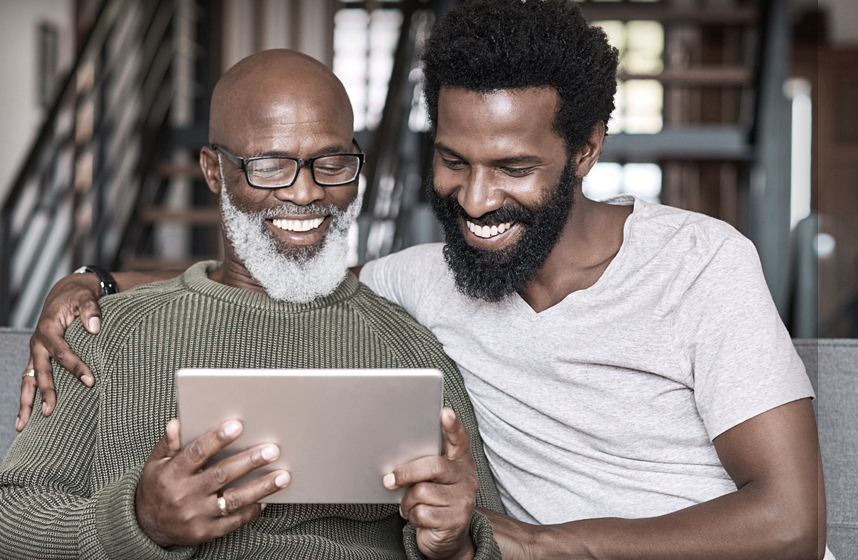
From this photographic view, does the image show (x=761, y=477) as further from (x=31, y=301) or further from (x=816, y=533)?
(x=31, y=301)

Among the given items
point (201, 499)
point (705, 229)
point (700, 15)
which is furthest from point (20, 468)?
point (700, 15)

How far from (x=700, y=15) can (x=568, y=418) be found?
10.6 ft

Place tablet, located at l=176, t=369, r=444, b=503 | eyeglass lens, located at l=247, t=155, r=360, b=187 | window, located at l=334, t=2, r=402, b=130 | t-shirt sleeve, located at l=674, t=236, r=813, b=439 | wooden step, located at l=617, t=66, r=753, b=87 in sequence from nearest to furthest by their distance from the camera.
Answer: tablet, located at l=176, t=369, r=444, b=503 → t-shirt sleeve, located at l=674, t=236, r=813, b=439 → eyeglass lens, located at l=247, t=155, r=360, b=187 → wooden step, located at l=617, t=66, r=753, b=87 → window, located at l=334, t=2, r=402, b=130

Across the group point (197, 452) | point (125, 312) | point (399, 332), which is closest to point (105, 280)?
point (125, 312)

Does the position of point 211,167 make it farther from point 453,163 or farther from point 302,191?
point 453,163

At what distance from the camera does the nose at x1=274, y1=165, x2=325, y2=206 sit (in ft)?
5.73

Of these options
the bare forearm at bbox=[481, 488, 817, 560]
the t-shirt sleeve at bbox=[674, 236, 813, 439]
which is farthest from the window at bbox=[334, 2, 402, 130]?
the bare forearm at bbox=[481, 488, 817, 560]

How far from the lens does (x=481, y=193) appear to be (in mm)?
1552

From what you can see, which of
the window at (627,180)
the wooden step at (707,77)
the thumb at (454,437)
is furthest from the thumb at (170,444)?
the window at (627,180)

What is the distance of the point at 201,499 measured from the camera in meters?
1.23

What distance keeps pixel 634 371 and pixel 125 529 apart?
916 mm

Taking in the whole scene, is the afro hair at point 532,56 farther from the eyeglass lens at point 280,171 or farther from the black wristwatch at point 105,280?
the black wristwatch at point 105,280

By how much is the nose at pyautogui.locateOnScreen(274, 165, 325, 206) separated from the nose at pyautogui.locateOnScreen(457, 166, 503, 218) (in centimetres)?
35

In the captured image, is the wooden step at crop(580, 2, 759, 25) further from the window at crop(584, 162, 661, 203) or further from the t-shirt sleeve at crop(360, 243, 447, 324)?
the window at crop(584, 162, 661, 203)
